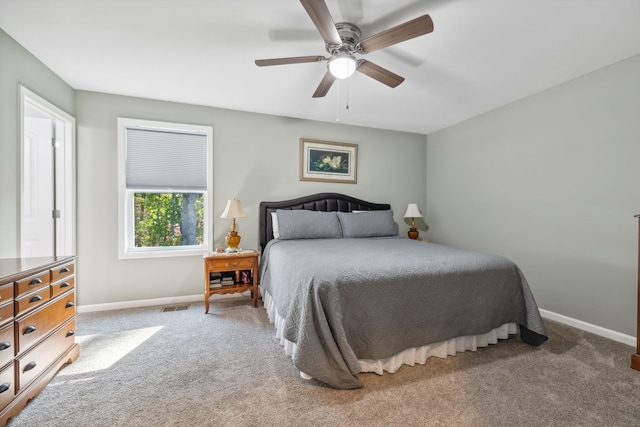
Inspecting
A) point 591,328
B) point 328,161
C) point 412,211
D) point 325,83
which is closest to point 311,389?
point 325,83

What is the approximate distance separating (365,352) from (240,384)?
0.84 meters

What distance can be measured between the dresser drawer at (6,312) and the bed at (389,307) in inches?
57.7

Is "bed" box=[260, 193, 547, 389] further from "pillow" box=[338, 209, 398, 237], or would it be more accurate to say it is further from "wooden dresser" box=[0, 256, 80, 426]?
"wooden dresser" box=[0, 256, 80, 426]

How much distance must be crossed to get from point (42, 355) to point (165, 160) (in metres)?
2.28

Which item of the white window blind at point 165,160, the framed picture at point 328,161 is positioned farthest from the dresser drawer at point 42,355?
the framed picture at point 328,161

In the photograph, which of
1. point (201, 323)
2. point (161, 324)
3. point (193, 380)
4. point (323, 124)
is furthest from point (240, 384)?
point (323, 124)

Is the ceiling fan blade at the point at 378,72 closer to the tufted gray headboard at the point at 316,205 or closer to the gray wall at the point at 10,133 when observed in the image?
the tufted gray headboard at the point at 316,205

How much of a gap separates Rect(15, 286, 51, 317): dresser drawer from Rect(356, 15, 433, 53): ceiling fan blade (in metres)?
2.53

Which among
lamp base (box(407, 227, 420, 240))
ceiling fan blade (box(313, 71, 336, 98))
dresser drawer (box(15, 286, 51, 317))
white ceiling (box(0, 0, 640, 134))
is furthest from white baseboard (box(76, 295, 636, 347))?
ceiling fan blade (box(313, 71, 336, 98))

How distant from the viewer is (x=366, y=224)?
3678mm

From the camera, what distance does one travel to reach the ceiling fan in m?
1.52

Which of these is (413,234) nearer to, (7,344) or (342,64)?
(342,64)

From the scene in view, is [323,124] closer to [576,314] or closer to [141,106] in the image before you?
[141,106]

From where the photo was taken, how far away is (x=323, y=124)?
406 cm
